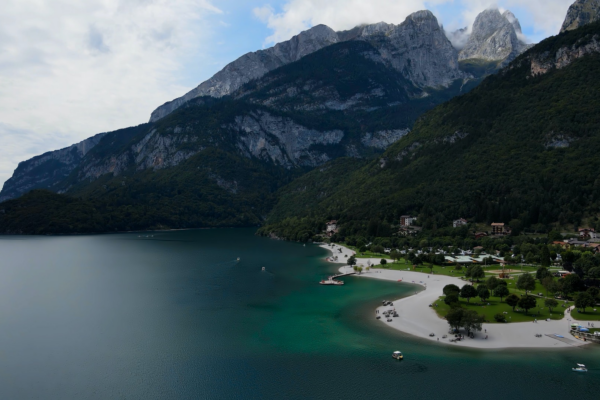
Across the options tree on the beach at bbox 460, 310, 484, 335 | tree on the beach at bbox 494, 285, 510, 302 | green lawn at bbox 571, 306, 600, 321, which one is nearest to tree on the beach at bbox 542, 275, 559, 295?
tree on the beach at bbox 494, 285, 510, 302

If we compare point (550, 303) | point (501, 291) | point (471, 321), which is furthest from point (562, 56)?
point (471, 321)

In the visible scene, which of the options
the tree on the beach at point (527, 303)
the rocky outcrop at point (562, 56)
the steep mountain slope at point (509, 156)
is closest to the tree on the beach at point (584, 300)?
the tree on the beach at point (527, 303)

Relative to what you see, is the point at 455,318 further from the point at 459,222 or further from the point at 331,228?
the point at 331,228

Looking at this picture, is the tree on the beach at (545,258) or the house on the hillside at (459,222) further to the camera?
the house on the hillside at (459,222)

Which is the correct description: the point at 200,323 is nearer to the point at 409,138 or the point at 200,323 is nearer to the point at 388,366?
the point at 388,366

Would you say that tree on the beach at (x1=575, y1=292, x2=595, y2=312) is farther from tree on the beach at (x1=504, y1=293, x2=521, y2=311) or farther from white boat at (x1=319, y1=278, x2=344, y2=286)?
white boat at (x1=319, y1=278, x2=344, y2=286)

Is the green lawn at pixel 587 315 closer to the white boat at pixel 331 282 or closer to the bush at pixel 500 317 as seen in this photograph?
the bush at pixel 500 317
